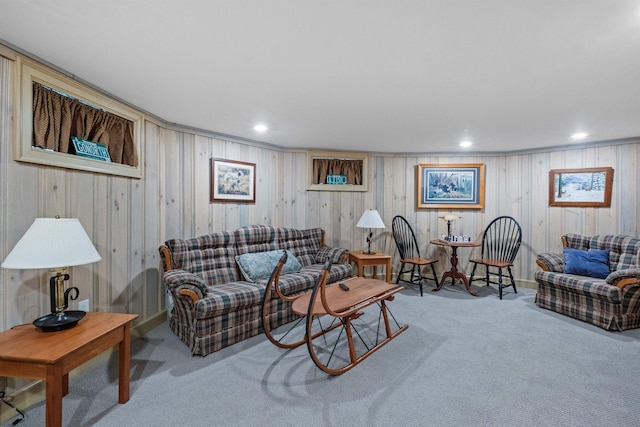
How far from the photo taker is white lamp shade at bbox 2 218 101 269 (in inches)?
62.1

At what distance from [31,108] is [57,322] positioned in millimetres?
1407

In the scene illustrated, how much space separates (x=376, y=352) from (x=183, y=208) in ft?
8.71

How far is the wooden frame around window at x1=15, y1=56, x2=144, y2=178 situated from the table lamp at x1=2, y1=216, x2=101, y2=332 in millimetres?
581

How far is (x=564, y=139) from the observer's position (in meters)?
4.03

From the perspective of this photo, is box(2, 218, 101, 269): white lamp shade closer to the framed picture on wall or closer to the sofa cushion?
the framed picture on wall

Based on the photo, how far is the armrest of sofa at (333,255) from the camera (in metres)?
4.16

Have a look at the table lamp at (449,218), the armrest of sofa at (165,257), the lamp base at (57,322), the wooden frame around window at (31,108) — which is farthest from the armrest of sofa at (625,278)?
the wooden frame around window at (31,108)

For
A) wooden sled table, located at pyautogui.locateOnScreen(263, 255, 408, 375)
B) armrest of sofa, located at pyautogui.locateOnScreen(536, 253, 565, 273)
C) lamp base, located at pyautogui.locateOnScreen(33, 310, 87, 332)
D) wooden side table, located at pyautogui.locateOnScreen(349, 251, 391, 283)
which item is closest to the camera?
lamp base, located at pyautogui.locateOnScreen(33, 310, 87, 332)

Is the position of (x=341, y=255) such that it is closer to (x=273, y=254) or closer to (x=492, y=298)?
(x=273, y=254)

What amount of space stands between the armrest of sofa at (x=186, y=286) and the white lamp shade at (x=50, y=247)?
2.66ft

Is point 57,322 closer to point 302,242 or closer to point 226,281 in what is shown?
point 226,281

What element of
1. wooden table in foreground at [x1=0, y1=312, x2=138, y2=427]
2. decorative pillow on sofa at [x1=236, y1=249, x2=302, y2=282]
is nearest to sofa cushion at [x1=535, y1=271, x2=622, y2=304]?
decorative pillow on sofa at [x1=236, y1=249, x2=302, y2=282]

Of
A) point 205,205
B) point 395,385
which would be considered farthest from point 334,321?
point 205,205

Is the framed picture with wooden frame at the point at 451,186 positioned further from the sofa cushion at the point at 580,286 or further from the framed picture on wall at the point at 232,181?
the framed picture on wall at the point at 232,181
